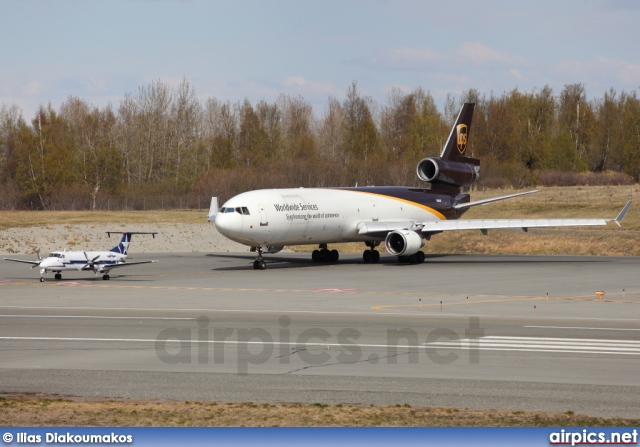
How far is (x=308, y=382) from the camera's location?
1809 centimetres

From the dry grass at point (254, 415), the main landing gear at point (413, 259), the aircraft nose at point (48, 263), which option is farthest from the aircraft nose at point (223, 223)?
the dry grass at point (254, 415)

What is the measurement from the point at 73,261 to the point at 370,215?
19603mm

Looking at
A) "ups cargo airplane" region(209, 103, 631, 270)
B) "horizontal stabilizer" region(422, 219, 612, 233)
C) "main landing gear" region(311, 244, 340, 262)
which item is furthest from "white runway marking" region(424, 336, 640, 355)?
"main landing gear" region(311, 244, 340, 262)

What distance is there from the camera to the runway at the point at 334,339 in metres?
17.3

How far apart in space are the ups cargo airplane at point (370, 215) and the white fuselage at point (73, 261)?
6.51 metres

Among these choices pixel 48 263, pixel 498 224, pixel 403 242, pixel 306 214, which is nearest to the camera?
pixel 48 263

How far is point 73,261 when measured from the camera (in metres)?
41.8

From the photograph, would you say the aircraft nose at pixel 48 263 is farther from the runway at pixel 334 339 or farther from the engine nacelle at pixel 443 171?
the engine nacelle at pixel 443 171

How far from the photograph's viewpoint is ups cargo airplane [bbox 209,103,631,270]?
4731 centimetres

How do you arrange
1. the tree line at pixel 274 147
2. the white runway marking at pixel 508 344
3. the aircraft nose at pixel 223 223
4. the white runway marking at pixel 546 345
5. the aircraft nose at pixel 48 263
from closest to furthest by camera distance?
the white runway marking at pixel 546 345 → the white runway marking at pixel 508 344 → the aircraft nose at pixel 48 263 → the aircraft nose at pixel 223 223 → the tree line at pixel 274 147

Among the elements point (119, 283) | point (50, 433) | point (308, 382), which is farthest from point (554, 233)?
point (50, 433)

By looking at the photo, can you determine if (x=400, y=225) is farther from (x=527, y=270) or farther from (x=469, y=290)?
(x=469, y=290)

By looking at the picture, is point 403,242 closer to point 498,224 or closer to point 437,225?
point 437,225
